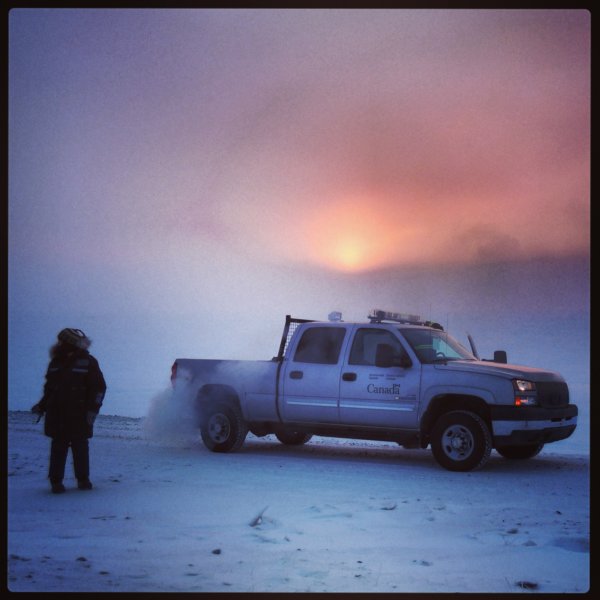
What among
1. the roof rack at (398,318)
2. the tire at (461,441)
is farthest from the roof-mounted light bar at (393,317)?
the tire at (461,441)

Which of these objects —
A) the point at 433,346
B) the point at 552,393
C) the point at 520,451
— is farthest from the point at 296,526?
the point at 520,451

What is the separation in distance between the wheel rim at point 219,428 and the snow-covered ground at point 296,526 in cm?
59

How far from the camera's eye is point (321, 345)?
42.7 ft

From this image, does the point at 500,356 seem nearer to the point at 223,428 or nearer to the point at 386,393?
the point at 386,393

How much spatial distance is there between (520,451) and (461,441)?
6.29 ft

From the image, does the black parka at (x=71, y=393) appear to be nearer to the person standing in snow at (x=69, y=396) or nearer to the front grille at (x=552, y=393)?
the person standing in snow at (x=69, y=396)

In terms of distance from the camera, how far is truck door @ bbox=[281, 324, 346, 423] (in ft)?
41.7

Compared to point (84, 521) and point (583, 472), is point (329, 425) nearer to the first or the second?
point (583, 472)

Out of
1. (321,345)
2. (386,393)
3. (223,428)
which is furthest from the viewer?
(223,428)

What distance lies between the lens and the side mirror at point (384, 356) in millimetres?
12117

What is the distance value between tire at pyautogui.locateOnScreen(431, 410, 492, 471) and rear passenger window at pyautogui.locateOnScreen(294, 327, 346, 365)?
75.7 inches

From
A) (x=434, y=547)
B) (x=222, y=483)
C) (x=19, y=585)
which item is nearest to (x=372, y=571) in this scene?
(x=434, y=547)

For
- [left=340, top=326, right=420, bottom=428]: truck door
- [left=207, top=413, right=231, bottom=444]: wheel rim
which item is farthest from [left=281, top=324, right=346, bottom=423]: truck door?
[left=207, top=413, right=231, bottom=444]: wheel rim

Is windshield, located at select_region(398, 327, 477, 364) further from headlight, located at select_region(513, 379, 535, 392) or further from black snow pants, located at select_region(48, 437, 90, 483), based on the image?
black snow pants, located at select_region(48, 437, 90, 483)
